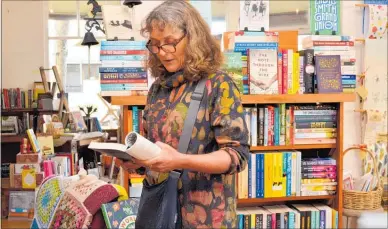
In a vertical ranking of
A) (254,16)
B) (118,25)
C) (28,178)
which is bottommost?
(28,178)

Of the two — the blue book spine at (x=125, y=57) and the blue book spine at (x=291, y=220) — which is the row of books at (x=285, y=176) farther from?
the blue book spine at (x=125, y=57)

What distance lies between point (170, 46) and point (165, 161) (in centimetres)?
41

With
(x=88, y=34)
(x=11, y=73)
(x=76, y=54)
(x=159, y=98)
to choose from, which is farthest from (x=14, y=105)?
(x=159, y=98)

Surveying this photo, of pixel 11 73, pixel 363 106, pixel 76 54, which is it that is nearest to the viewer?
pixel 363 106

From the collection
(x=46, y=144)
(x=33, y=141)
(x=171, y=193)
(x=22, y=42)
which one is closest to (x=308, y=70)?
(x=171, y=193)

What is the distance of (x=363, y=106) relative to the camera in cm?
466

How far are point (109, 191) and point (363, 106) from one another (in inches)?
120

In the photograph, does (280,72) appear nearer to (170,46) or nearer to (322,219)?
(322,219)

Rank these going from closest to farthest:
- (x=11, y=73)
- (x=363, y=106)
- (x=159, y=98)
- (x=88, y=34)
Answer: (x=159, y=98) → (x=363, y=106) → (x=88, y=34) → (x=11, y=73)

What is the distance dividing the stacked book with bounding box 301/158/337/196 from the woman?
197 centimetres

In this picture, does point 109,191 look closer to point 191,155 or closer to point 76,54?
point 191,155

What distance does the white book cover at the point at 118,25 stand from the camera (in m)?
3.19

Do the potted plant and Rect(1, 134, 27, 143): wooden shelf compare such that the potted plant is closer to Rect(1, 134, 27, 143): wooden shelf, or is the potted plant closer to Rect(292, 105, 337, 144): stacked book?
Rect(1, 134, 27, 143): wooden shelf

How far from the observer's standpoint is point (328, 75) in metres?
3.39
